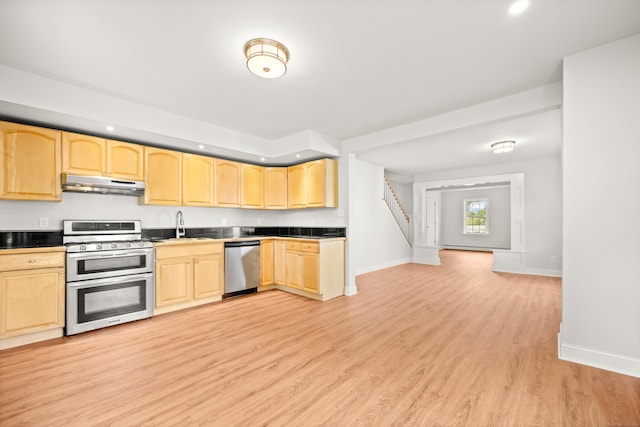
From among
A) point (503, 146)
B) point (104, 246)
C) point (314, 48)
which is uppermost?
point (314, 48)

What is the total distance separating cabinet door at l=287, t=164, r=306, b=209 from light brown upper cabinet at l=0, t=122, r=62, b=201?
328 cm

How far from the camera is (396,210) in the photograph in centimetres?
845

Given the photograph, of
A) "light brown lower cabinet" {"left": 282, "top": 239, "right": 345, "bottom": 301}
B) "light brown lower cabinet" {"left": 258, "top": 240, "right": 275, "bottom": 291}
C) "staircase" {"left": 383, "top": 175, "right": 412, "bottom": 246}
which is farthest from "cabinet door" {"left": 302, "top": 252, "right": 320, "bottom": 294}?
"staircase" {"left": 383, "top": 175, "right": 412, "bottom": 246}

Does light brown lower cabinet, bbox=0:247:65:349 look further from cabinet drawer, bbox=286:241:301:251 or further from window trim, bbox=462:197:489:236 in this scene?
window trim, bbox=462:197:489:236

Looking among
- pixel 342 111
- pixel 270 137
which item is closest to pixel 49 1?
pixel 342 111

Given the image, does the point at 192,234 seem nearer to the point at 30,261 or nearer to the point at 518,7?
the point at 30,261

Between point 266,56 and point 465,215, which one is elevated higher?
point 266,56

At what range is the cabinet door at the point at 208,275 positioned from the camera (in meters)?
4.11

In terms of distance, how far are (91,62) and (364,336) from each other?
12.7 feet

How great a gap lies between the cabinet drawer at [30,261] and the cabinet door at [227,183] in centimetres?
209

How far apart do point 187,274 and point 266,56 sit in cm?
317

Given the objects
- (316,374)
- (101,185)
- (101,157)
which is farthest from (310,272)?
(101,157)

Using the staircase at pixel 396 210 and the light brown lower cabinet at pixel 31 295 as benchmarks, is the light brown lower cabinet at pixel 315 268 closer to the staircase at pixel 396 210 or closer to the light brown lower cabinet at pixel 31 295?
the light brown lower cabinet at pixel 31 295

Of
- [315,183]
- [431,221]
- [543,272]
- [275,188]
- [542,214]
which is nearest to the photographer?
[315,183]
